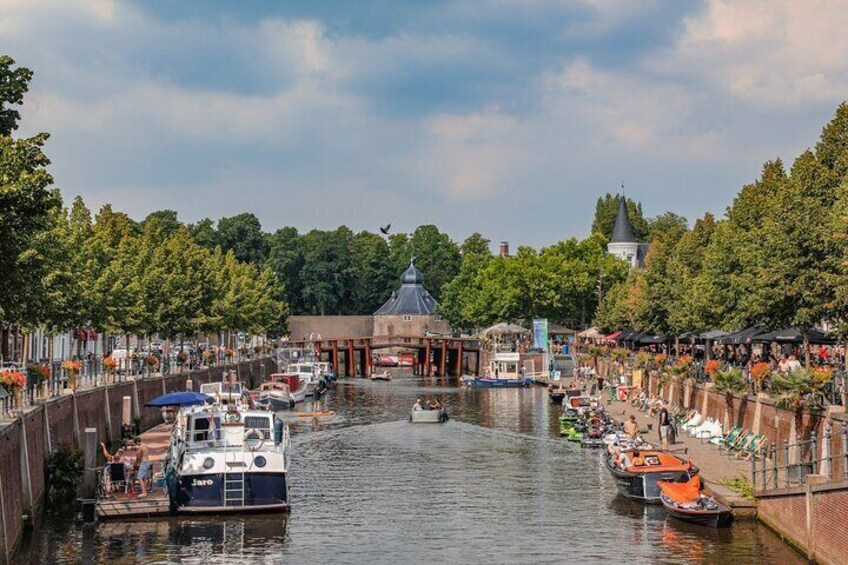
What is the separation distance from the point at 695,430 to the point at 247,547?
2957 cm

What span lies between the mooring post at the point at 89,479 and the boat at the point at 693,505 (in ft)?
67.0

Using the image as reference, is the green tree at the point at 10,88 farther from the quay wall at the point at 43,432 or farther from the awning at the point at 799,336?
the awning at the point at 799,336

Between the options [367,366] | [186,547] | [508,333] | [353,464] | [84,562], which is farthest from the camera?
[367,366]

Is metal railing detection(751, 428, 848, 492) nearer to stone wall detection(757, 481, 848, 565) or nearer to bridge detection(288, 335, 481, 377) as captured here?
stone wall detection(757, 481, 848, 565)

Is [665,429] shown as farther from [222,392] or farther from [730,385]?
[222,392]

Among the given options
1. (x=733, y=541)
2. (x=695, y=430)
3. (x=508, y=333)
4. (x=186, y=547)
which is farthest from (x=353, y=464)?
(x=508, y=333)

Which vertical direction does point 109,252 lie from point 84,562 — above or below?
above

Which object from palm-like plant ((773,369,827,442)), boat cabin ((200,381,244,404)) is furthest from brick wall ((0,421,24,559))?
palm-like plant ((773,369,827,442))

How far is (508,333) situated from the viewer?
157125 millimetres

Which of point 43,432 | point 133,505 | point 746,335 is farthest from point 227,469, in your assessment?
point 746,335

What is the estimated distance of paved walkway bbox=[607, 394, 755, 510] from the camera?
42281 millimetres

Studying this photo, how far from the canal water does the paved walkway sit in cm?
200

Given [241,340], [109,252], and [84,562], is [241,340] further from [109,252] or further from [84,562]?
[84,562]

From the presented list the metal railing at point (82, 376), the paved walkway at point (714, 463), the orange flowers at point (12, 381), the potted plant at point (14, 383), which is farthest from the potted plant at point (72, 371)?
the paved walkway at point (714, 463)
